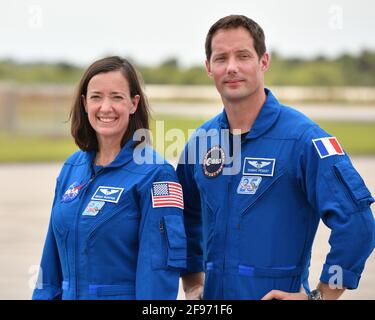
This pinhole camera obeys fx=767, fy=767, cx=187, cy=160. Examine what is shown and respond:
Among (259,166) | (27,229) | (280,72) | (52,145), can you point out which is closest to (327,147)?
(259,166)

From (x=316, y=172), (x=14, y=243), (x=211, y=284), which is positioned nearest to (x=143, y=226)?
(x=211, y=284)

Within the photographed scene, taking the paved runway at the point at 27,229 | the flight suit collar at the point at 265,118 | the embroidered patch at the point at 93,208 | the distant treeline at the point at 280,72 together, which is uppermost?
the flight suit collar at the point at 265,118

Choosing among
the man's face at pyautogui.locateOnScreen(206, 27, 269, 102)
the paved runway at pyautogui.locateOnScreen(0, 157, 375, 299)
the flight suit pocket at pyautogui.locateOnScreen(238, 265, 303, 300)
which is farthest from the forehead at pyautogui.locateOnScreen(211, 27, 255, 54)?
the paved runway at pyautogui.locateOnScreen(0, 157, 375, 299)

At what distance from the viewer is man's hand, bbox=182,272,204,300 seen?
3.43m

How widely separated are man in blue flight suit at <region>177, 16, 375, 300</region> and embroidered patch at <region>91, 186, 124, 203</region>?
393 millimetres

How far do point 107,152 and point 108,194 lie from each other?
0.25m

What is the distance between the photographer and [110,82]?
124 inches

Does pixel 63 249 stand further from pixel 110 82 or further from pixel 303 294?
pixel 303 294

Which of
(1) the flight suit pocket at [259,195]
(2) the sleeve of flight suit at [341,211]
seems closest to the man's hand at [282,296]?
(2) the sleeve of flight suit at [341,211]

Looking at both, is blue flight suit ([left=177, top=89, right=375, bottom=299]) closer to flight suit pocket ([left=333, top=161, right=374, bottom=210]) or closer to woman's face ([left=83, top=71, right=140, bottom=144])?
flight suit pocket ([left=333, top=161, right=374, bottom=210])

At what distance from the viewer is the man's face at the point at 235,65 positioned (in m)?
3.11

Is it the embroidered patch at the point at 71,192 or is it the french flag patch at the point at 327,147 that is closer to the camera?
the french flag patch at the point at 327,147

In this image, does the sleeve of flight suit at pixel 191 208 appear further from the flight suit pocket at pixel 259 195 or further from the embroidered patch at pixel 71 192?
the embroidered patch at pixel 71 192
